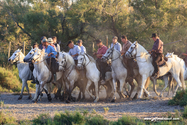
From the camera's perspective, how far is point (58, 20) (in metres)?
20.3

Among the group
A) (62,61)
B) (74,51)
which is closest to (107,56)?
(74,51)

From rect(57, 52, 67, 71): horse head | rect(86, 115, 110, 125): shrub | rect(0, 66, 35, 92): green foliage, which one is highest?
rect(57, 52, 67, 71): horse head

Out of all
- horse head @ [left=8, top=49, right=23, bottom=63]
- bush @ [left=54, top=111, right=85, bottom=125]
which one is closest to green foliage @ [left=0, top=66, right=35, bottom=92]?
horse head @ [left=8, top=49, right=23, bottom=63]

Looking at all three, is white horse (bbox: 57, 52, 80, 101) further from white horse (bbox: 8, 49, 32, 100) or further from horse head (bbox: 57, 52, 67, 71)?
white horse (bbox: 8, 49, 32, 100)

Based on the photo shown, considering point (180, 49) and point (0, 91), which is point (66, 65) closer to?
point (0, 91)

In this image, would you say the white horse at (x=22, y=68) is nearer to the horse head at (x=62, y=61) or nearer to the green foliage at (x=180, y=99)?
the horse head at (x=62, y=61)

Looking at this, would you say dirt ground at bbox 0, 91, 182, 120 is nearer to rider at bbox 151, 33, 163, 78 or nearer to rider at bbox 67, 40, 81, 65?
rider at bbox 151, 33, 163, 78

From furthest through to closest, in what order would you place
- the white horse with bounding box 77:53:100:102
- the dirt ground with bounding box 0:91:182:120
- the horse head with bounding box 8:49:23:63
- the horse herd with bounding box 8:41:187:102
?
the horse head with bounding box 8:49:23:63 → the white horse with bounding box 77:53:100:102 → the horse herd with bounding box 8:41:187:102 → the dirt ground with bounding box 0:91:182:120

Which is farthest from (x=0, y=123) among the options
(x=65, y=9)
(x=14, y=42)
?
(x=14, y=42)

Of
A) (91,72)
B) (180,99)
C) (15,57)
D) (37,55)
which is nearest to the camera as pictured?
(180,99)

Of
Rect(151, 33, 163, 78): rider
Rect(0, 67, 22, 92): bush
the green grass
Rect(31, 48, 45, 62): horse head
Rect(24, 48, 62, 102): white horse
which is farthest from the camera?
Rect(0, 67, 22, 92): bush

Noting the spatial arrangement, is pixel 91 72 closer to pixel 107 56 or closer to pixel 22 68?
pixel 107 56

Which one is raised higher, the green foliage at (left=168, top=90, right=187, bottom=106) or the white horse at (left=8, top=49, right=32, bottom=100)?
the white horse at (left=8, top=49, right=32, bottom=100)

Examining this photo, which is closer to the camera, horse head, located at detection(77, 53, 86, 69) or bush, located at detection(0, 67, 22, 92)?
horse head, located at detection(77, 53, 86, 69)
